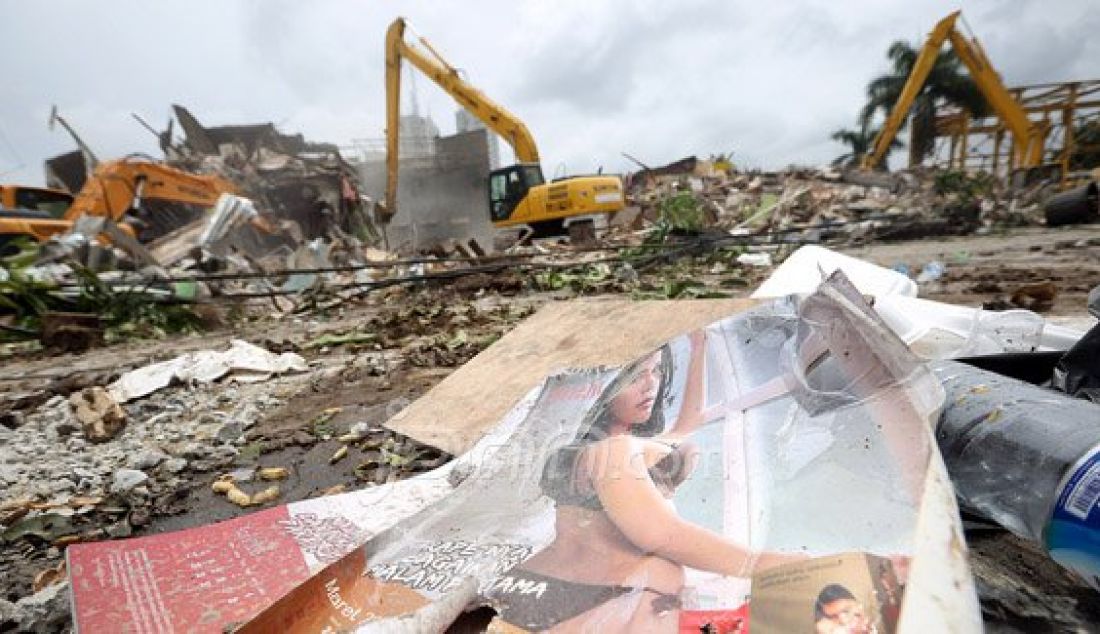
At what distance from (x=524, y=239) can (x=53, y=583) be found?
317 inches

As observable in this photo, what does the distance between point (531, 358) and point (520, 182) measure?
25.8 ft

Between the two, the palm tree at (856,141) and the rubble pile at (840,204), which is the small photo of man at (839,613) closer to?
the rubble pile at (840,204)

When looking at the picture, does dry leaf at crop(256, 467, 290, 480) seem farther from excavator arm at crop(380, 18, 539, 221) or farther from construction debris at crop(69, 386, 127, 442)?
excavator arm at crop(380, 18, 539, 221)

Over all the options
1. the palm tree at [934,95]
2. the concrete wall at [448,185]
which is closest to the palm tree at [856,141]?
the palm tree at [934,95]

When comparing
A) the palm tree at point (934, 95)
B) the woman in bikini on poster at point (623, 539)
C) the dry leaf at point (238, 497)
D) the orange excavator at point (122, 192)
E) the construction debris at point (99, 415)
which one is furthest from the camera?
the palm tree at point (934, 95)

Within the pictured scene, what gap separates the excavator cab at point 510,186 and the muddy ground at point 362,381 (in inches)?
184

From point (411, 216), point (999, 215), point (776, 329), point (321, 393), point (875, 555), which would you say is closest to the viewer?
point (875, 555)

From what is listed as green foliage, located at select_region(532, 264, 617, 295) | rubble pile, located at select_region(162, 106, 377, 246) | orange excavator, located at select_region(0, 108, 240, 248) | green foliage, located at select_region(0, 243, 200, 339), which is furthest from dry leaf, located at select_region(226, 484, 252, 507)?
rubble pile, located at select_region(162, 106, 377, 246)

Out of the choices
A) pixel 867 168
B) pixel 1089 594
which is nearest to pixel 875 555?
pixel 1089 594

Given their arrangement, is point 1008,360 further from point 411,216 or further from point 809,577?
point 411,216

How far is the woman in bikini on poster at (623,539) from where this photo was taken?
1.75ft

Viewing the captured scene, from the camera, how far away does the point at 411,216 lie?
16.4 m

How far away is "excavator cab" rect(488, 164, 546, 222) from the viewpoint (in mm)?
9172

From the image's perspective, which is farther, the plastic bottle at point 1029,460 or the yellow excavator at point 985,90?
the yellow excavator at point 985,90
